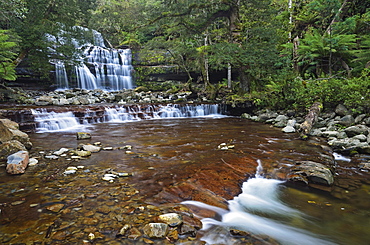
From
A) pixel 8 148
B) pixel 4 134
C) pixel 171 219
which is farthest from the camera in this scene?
pixel 4 134

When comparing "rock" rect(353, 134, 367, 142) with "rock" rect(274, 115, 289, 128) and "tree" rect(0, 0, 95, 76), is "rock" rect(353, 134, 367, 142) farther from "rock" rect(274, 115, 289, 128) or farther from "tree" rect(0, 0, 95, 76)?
"tree" rect(0, 0, 95, 76)

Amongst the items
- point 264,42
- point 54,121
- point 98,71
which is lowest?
point 54,121

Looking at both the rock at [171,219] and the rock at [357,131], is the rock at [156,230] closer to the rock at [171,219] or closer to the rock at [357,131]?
the rock at [171,219]

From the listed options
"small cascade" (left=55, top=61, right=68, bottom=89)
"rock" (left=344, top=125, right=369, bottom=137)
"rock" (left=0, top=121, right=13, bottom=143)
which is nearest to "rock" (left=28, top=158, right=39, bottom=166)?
"rock" (left=0, top=121, right=13, bottom=143)

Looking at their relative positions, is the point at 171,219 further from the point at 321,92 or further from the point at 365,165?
the point at 321,92

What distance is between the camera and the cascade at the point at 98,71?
19062mm

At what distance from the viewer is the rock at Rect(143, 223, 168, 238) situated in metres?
2.09

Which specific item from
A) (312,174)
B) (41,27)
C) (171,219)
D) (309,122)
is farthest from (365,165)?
(41,27)

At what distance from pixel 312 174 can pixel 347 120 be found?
188 inches

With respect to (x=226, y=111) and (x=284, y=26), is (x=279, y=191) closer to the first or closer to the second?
(x=226, y=111)

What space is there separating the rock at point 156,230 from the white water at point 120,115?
7.75 m

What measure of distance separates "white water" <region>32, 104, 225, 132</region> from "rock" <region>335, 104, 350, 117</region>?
663 centimetres

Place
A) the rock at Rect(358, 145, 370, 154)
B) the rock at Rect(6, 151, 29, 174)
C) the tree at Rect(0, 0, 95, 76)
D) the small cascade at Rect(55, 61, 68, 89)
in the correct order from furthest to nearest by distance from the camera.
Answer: the small cascade at Rect(55, 61, 68, 89), the tree at Rect(0, 0, 95, 76), the rock at Rect(358, 145, 370, 154), the rock at Rect(6, 151, 29, 174)

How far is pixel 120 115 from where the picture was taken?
443 inches
